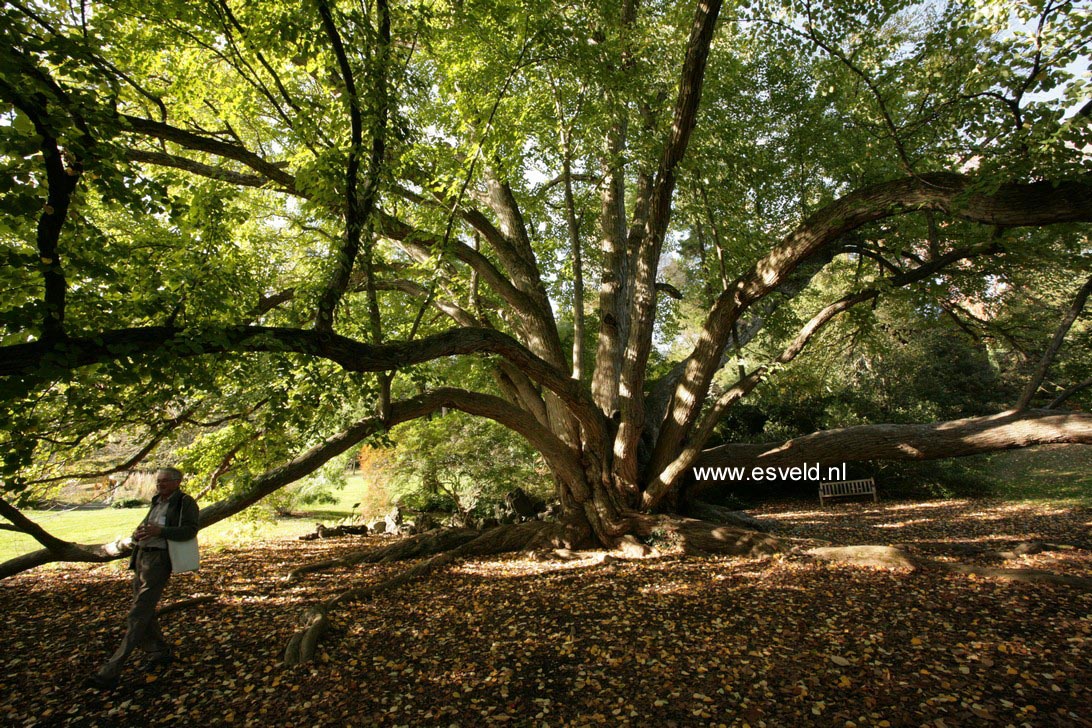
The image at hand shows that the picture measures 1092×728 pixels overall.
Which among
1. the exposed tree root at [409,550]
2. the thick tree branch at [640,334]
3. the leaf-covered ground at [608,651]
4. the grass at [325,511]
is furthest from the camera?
the grass at [325,511]

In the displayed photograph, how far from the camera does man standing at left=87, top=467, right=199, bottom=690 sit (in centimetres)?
367

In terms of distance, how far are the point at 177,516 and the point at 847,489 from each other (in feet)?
44.7

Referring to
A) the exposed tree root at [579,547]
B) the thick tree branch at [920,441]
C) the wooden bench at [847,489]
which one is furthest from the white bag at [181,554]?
the wooden bench at [847,489]

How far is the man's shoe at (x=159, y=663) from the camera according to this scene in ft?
12.3

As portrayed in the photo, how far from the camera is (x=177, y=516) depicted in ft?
12.6

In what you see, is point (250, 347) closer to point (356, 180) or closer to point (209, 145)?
point (356, 180)

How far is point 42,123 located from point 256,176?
451cm

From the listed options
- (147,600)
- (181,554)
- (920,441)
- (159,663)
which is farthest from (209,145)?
(920,441)

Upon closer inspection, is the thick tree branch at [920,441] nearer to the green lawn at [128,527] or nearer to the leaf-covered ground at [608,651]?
the leaf-covered ground at [608,651]

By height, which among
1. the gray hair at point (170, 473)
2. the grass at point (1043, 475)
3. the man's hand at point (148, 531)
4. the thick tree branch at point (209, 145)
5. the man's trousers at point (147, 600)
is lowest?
the grass at point (1043, 475)

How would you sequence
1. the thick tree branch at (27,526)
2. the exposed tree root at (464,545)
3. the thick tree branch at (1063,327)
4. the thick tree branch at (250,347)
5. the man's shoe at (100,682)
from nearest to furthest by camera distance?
the thick tree branch at (250,347)
the man's shoe at (100,682)
the thick tree branch at (27,526)
the thick tree branch at (1063,327)
the exposed tree root at (464,545)

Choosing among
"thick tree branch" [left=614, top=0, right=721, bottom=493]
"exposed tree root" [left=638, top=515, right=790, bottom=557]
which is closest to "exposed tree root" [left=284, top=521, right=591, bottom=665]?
"exposed tree root" [left=638, top=515, right=790, bottom=557]

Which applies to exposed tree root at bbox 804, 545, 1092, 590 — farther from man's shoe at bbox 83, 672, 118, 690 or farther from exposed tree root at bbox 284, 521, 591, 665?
man's shoe at bbox 83, 672, 118, 690

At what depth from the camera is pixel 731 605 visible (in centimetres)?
461
